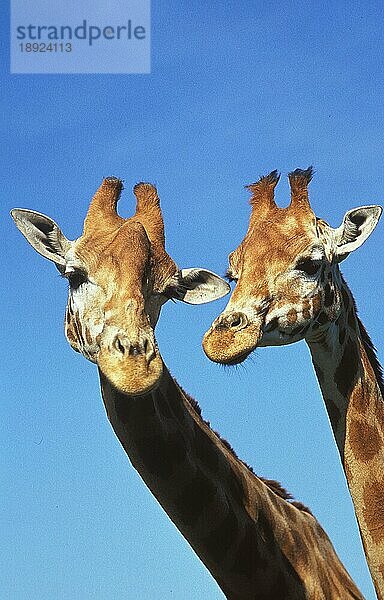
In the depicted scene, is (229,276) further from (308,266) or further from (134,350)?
(134,350)

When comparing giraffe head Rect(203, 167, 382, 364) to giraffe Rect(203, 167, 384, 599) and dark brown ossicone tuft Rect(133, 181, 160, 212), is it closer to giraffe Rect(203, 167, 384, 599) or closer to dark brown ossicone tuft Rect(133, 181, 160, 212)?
giraffe Rect(203, 167, 384, 599)

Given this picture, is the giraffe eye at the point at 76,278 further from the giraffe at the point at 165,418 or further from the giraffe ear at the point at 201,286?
the giraffe ear at the point at 201,286

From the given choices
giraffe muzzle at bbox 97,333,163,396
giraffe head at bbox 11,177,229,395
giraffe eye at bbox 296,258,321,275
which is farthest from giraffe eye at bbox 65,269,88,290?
giraffe eye at bbox 296,258,321,275

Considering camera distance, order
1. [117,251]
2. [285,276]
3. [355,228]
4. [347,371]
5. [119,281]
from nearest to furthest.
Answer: [119,281], [117,251], [285,276], [347,371], [355,228]

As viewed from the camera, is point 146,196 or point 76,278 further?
point 146,196

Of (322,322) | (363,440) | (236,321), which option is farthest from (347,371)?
(236,321)

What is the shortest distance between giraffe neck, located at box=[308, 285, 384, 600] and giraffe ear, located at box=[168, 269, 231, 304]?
893 mm

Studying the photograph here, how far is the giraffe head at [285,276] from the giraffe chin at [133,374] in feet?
2.25

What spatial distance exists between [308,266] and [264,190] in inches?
42.5

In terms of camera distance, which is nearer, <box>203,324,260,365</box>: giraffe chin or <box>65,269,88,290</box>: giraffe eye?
<box>203,324,260,365</box>: giraffe chin

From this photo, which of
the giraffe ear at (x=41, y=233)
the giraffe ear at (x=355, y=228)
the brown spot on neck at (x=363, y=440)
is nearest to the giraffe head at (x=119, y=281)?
the giraffe ear at (x=41, y=233)

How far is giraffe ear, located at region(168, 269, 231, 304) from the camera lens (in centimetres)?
984

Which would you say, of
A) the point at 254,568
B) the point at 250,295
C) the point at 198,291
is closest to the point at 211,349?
the point at 250,295

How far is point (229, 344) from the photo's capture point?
8.72 m
